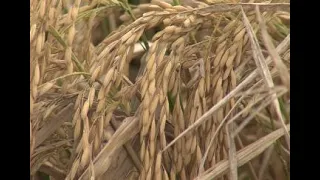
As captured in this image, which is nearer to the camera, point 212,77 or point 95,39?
point 212,77

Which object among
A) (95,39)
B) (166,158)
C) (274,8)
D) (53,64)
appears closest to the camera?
(274,8)

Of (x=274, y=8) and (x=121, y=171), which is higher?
(x=274, y=8)

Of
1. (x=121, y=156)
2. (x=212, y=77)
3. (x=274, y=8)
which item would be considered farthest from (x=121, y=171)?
(x=274, y=8)

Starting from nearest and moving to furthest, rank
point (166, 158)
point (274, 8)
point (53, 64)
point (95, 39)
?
1. point (274, 8)
2. point (166, 158)
3. point (53, 64)
4. point (95, 39)

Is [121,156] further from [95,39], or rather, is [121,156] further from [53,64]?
[95,39]

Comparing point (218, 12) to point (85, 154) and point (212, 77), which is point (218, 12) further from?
point (85, 154)

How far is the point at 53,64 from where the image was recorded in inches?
57.4

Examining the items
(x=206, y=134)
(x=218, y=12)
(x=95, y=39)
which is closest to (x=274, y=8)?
(x=218, y=12)

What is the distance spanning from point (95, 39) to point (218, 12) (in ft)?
4.55

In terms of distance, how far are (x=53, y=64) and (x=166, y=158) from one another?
0.31 m

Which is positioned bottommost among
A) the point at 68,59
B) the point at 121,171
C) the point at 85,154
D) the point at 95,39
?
the point at 95,39

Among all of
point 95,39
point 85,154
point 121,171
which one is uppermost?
point 85,154

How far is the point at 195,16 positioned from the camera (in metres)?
1.32

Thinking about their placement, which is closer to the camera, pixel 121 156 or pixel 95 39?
pixel 121 156
